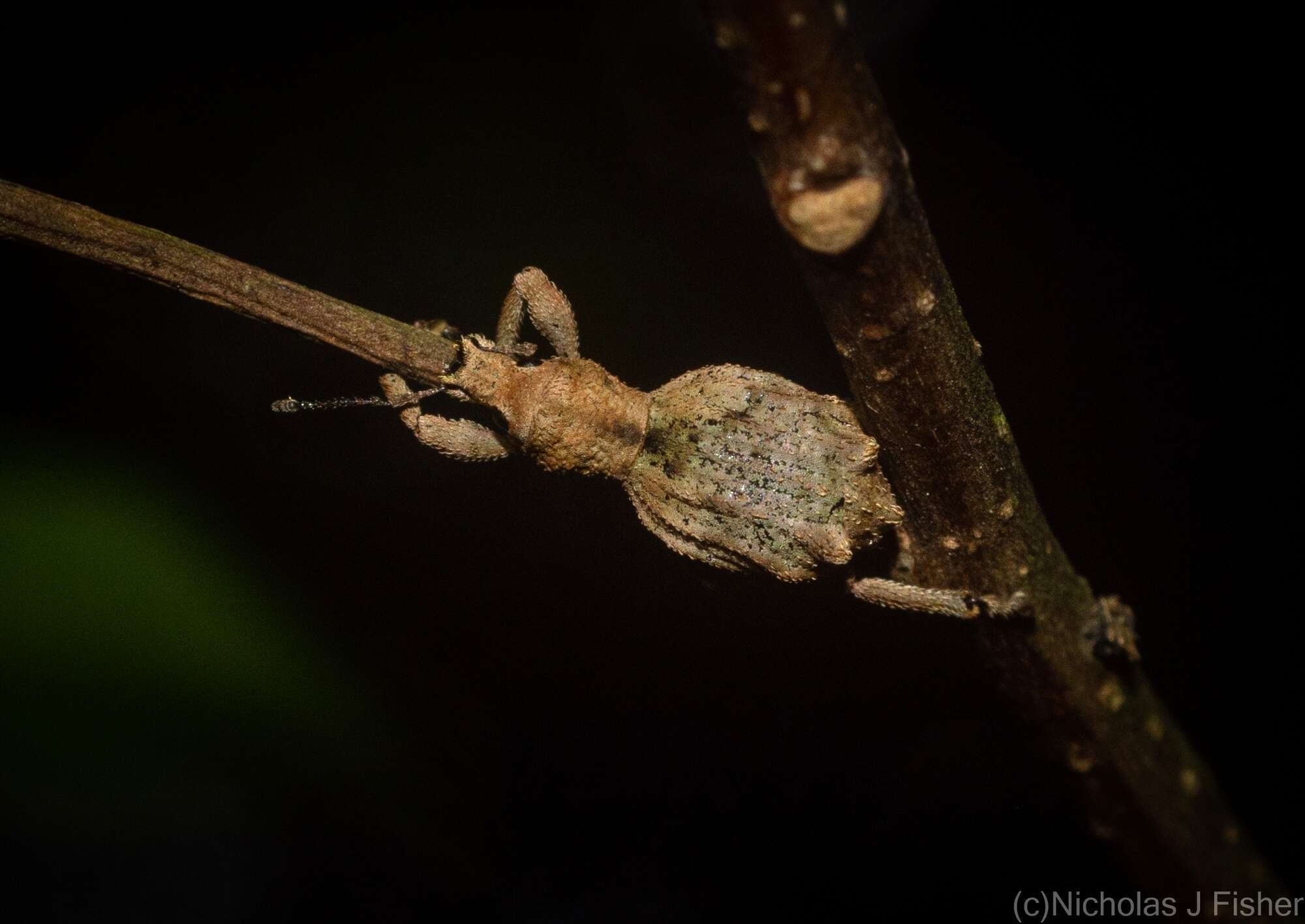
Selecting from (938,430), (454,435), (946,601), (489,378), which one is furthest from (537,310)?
(946,601)

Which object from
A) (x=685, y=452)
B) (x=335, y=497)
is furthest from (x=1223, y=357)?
(x=335, y=497)

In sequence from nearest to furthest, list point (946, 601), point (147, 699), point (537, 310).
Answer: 1. point (946, 601)
2. point (537, 310)
3. point (147, 699)

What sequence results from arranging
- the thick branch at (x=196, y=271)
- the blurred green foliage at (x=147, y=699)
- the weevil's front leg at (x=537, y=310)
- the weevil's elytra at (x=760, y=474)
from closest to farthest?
the thick branch at (x=196, y=271) → the weevil's elytra at (x=760, y=474) → the weevil's front leg at (x=537, y=310) → the blurred green foliage at (x=147, y=699)

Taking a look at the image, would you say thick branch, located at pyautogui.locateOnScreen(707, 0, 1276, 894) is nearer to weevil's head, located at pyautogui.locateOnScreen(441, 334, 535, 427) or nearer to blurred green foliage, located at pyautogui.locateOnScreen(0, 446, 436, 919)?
weevil's head, located at pyautogui.locateOnScreen(441, 334, 535, 427)

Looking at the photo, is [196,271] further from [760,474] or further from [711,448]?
[760,474]

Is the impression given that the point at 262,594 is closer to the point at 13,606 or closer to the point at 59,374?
the point at 13,606

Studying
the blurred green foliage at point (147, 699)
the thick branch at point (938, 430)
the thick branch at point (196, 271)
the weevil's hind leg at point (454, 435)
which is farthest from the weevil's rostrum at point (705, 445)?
the blurred green foliage at point (147, 699)

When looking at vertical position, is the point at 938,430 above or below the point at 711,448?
below

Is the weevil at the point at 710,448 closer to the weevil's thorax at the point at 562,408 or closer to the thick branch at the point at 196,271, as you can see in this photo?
the weevil's thorax at the point at 562,408
